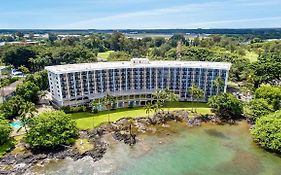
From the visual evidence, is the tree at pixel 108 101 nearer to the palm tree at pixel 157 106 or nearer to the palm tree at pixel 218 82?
the palm tree at pixel 157 106

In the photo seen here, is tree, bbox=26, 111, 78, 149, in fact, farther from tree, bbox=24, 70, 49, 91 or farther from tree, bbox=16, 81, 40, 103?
tree, bbox=24, 70, 49, 91

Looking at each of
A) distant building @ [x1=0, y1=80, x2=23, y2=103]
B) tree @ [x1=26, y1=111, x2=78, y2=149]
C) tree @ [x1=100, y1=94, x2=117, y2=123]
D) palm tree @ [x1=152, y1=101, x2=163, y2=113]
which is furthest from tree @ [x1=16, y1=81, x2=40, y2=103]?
palm tree @ [x1=152, y1=101, x2=163, y2=113]

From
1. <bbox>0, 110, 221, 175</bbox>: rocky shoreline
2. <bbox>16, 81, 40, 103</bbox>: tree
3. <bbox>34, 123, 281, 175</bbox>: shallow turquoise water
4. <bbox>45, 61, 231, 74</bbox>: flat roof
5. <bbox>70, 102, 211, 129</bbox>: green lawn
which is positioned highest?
<bbox>45, 61, 231, 74</bbox>: flat roof

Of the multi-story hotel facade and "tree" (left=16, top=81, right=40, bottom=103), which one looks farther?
"tree" (left=16, top=81, right=40, bottom=103)

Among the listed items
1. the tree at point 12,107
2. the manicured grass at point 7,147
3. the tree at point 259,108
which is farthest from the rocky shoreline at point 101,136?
the tree at point 12,107

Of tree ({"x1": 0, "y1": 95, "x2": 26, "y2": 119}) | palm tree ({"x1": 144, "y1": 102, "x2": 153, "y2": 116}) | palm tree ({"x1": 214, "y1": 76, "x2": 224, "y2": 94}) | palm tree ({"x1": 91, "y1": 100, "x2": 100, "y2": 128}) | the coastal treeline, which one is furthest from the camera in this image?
palm tree ({"x1": 214, "y1": 76, "x2": 224, "y2": 94})

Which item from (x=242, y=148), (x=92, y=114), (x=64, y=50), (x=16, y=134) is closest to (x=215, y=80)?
(x=242, y=148)

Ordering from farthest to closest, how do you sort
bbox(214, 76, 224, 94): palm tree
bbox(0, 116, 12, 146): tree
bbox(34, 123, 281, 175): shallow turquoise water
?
bbox(214, 76, 224, 94): palm tree, bbox(0, 116, 12, 146): tree, bbox(34, 123, 281, 175): shallow turquoise water
